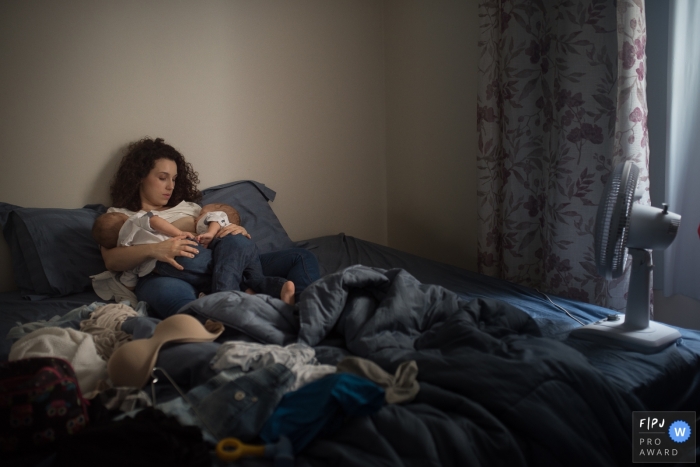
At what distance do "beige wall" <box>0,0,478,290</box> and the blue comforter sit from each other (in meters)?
1.33

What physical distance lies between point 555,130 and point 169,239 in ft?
5.24

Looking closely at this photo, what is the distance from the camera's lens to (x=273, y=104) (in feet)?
9.02

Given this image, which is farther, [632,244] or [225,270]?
[225,270]

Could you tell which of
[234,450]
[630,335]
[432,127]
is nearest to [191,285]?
[234,450]

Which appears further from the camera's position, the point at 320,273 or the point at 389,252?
the point at 389,252

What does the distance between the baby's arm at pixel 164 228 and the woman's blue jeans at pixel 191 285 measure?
0.14 metres

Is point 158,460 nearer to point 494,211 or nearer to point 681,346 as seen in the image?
point 681,346

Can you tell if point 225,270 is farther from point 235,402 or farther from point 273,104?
point 273,104

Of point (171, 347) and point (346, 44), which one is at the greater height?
point (346, 44)

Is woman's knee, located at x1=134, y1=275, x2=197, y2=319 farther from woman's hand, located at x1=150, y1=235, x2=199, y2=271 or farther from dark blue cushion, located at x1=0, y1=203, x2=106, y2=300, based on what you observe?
dark blue cushion, located at x1=0, y1=203, x2=106, y2=300

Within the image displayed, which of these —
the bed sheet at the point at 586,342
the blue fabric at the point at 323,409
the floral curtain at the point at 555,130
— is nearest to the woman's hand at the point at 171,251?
the bed sheet at the point at 586,342

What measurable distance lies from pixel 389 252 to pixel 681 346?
133cm

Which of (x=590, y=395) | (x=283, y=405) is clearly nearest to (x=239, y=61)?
(x=283, y=405)

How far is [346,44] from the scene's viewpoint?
9.79 feet
